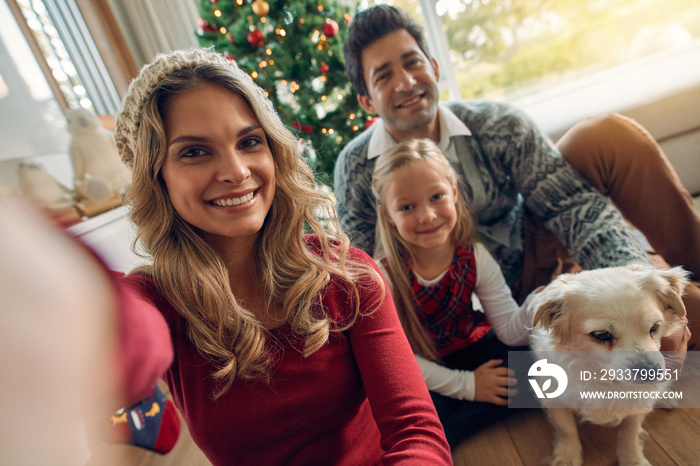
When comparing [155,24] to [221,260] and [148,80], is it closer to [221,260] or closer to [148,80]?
[148,80]

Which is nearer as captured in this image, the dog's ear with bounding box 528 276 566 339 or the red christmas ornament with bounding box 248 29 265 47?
the dog's ear with bounding box 528 276 566 339

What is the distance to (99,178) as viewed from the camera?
1.82 meters

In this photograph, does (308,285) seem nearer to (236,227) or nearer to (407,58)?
(236,227)

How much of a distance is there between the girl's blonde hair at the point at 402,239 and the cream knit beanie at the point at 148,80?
526 mm

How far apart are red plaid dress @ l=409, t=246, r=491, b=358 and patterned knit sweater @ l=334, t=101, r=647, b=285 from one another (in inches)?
9.8

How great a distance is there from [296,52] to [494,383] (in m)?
1.91

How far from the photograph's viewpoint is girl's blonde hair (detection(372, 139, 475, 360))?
1.18 m

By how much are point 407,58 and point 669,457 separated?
4.79ft

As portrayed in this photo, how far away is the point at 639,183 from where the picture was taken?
1.22m

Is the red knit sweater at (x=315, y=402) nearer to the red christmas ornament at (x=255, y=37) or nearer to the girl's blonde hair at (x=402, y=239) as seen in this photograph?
the girl's blonde hair at (x=402, y=239)

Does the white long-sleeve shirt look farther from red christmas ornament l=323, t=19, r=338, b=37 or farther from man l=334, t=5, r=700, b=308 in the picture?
red christmas ornament l=323, t=19, r=338, b=37

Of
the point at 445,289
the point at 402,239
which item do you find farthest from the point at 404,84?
the point at 445,289

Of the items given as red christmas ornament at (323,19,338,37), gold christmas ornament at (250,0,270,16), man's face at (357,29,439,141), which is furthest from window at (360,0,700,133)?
man's face at (357,29,439,141)

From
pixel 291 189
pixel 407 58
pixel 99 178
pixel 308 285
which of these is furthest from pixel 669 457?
pixel 99 178
